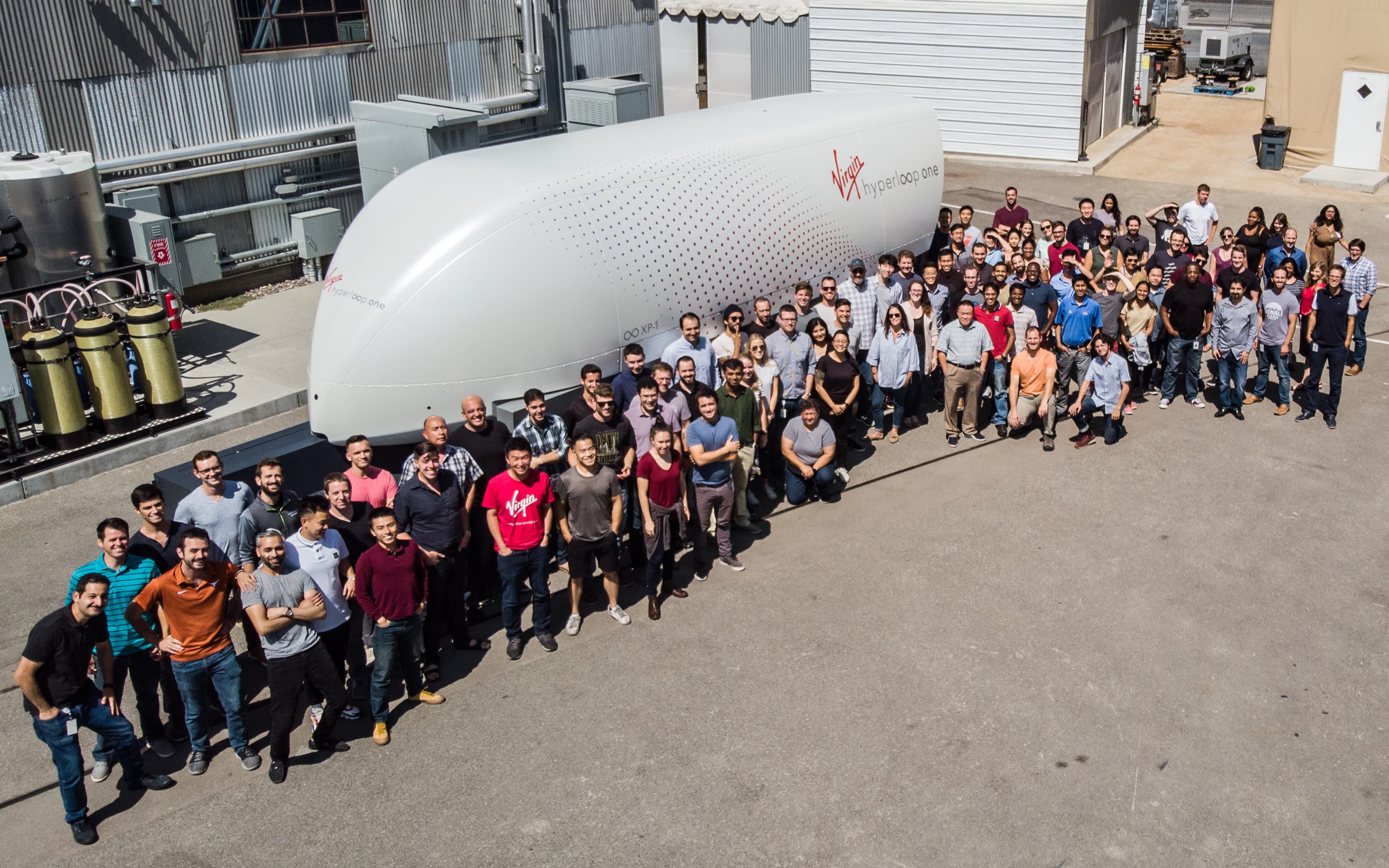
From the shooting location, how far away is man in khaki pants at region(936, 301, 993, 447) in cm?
1122

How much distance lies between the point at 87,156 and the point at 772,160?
301 inches

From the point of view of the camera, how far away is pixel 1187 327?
11664 millimetres

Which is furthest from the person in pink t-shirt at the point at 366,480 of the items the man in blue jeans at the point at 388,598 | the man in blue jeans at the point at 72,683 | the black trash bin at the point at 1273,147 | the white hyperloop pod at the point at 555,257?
the black trash bin at the point at 1273,147

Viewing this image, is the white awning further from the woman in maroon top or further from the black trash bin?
the woman in maroon top

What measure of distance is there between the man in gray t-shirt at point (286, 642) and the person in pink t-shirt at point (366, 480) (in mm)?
891

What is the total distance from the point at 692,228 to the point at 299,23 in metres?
8.49

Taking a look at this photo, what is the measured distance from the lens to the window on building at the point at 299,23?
15.5 metres

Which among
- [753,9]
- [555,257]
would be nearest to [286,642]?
[555,257]

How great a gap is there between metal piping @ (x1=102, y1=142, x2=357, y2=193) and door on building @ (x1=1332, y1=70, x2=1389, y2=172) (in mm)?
17578

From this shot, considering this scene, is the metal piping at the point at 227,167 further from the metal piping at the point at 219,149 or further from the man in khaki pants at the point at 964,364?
the man in khaki pants at the point at 964,364

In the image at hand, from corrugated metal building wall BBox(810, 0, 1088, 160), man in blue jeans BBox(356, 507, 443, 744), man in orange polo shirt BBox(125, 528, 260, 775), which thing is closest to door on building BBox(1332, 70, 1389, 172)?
corrugated metal building wall BBox(810, 0, 1088, 160)

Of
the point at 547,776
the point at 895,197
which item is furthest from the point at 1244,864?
the point at 895,197

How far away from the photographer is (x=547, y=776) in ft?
Result: 23.1

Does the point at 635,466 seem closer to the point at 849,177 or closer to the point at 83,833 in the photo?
the point at 83,833
